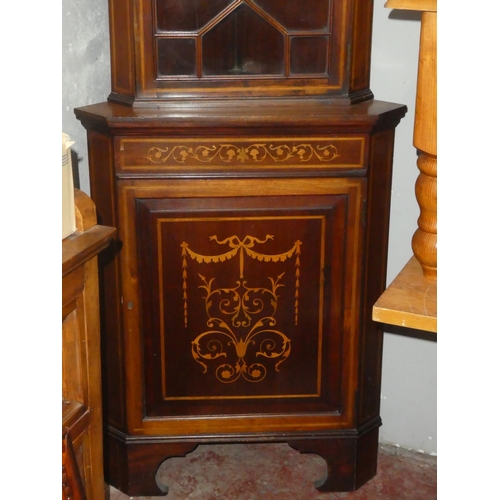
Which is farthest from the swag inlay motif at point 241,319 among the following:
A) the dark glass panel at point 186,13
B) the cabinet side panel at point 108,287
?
the dark glass panel at point 186,13

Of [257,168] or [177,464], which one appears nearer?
[257,168]

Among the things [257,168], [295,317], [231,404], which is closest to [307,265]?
[295,317]

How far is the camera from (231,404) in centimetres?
219

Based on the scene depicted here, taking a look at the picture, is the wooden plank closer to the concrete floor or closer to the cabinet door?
the cabinet door

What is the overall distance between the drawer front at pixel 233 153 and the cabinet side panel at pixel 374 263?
11 cm

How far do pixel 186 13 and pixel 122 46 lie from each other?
19cm

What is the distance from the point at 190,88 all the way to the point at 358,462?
120 cm

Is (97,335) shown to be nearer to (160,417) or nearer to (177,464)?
(160,417)

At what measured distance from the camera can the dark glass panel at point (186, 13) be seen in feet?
Result: 6.55

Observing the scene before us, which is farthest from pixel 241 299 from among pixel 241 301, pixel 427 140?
pixel 427 140

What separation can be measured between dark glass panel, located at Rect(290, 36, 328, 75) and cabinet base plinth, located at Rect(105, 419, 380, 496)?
1030 mm

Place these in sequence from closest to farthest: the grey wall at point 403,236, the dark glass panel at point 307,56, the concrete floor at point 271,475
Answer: the dark glass panel at point 307,56 → the grey wall at point 403,236 → the concrete floor at point 271,475

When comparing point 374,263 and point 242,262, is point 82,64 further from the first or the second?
point 374,263

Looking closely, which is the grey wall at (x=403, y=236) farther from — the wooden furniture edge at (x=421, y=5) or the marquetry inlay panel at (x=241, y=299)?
the wooden furniture edge at (x=421, y=5)
